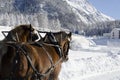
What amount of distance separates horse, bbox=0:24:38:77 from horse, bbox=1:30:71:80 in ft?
0.72

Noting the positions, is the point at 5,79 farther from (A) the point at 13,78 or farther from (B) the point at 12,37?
(B) the point at 12,37

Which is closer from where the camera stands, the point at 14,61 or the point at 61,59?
the point at 14,61

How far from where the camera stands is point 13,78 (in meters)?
6.70

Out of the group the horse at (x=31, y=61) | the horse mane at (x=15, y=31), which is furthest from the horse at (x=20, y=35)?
the horse at (x=31, y=61)

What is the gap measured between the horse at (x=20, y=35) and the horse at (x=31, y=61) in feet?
0.72

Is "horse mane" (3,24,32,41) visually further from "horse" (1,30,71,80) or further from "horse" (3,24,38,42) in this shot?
"horse" (1,30,71,80)

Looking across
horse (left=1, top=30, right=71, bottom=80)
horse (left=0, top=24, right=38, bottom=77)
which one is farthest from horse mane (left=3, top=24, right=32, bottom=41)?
horse (left=1, top=30, right=71, bottom=80)

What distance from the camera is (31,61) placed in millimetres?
6934

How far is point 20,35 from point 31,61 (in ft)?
3.02

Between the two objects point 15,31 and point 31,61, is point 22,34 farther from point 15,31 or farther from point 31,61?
point 31,61

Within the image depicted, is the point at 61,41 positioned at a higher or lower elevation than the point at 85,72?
higher

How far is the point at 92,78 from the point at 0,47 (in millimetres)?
10033

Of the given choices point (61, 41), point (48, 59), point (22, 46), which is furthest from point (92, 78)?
point (22, 46)

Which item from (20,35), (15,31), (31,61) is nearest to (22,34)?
(20,35)
